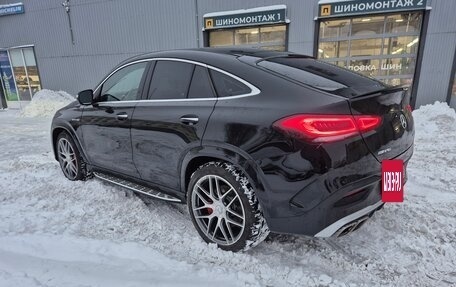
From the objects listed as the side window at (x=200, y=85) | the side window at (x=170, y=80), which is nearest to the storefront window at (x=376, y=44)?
the side window at (x=170, y=80)

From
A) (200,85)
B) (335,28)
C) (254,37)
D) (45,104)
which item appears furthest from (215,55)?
(45,104)

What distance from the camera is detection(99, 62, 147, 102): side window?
361 cm

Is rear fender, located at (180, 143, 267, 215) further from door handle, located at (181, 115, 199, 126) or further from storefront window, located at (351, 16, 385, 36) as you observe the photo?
storefront window, located at (351, 16, 385, 36)

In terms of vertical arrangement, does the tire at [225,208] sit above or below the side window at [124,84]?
below

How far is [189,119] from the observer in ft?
9.45

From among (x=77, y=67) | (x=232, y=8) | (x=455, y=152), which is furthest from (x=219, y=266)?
(x=77, y=67)

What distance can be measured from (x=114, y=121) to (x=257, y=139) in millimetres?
1950

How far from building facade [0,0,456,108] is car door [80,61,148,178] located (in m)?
6.87

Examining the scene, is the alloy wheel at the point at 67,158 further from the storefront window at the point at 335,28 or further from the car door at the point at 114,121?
the storefront window at the point at 335,28

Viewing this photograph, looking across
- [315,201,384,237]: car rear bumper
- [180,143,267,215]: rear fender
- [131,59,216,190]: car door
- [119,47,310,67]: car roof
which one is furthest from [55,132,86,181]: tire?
[315,201,384,237]: car rear bumper

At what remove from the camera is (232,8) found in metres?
10.1

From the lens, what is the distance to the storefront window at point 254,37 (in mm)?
9961

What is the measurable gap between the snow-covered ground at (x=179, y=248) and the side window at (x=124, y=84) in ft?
3.89

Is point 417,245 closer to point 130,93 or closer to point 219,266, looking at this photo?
point 219,266
